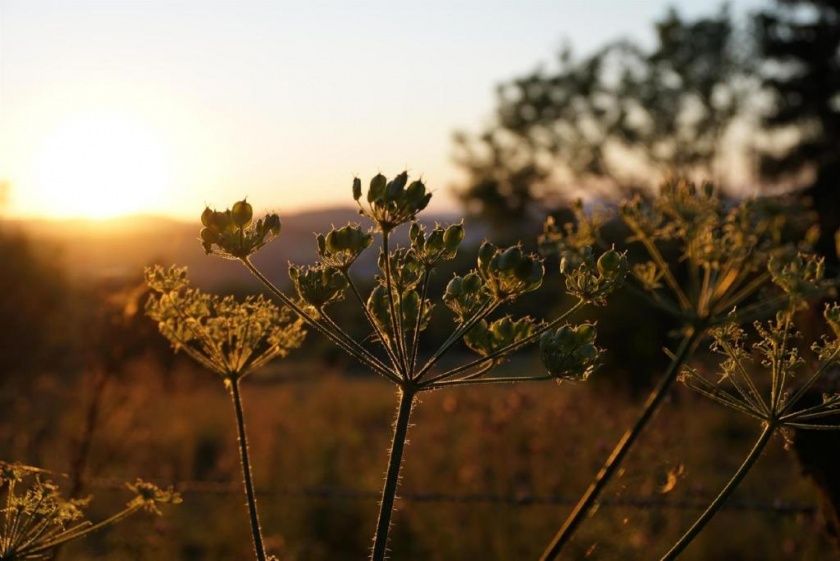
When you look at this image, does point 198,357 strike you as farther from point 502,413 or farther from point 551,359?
point 502,413

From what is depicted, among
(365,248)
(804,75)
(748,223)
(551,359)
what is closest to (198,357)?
(365,248)

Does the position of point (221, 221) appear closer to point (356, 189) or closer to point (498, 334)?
point (356, 189)

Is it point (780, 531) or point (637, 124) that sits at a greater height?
point (637, 124)

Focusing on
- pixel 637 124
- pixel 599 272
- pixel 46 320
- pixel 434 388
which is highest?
pixel 637 124

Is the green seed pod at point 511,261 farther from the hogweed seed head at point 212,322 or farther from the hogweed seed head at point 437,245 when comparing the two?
the hogweed seed head at point 212,322

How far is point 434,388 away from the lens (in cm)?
172

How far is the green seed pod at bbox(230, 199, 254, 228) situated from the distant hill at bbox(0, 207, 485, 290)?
0.27ft

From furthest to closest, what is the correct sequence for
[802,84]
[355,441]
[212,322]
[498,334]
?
[802,84] < [355,441] < [212,322] < [498,334]

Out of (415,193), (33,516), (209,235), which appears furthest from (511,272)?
(33,516)

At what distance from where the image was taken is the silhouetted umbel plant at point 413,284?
1725 mm

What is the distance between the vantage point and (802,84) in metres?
35.2

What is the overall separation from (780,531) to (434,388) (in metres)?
7.36

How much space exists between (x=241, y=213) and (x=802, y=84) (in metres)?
37.6

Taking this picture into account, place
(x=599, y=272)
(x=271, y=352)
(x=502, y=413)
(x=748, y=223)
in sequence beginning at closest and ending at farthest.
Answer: (x=599, y=272) < (x=271, y=352) < (x=748, y=223) < (x=502, y=413)
